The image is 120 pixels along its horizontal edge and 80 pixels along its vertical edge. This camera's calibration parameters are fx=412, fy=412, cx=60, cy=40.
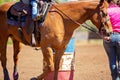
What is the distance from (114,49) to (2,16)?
2613mm

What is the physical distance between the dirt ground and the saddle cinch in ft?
6.83

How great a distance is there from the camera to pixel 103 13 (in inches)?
299

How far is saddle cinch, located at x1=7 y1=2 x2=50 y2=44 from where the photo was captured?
26.7 ft

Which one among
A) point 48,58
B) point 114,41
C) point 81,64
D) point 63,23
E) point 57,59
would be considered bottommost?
point 81,64

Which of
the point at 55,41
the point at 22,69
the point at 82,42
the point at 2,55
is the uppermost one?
the point at 55,41

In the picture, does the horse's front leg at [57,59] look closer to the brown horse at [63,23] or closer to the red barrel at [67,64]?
the brown horse at [63,23]

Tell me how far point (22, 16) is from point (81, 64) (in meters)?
4.71

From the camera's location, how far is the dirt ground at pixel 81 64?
1096 cm

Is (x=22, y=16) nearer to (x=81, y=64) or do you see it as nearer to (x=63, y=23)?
(x=63, y=23)

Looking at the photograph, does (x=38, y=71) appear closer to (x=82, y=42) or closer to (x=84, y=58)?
(x=84, y=58)

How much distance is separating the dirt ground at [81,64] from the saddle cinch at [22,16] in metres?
2.08

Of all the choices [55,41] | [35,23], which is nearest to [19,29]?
[35,23]

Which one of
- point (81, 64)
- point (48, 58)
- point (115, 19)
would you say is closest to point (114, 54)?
point (115, 19)

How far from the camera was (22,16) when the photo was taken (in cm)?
858
